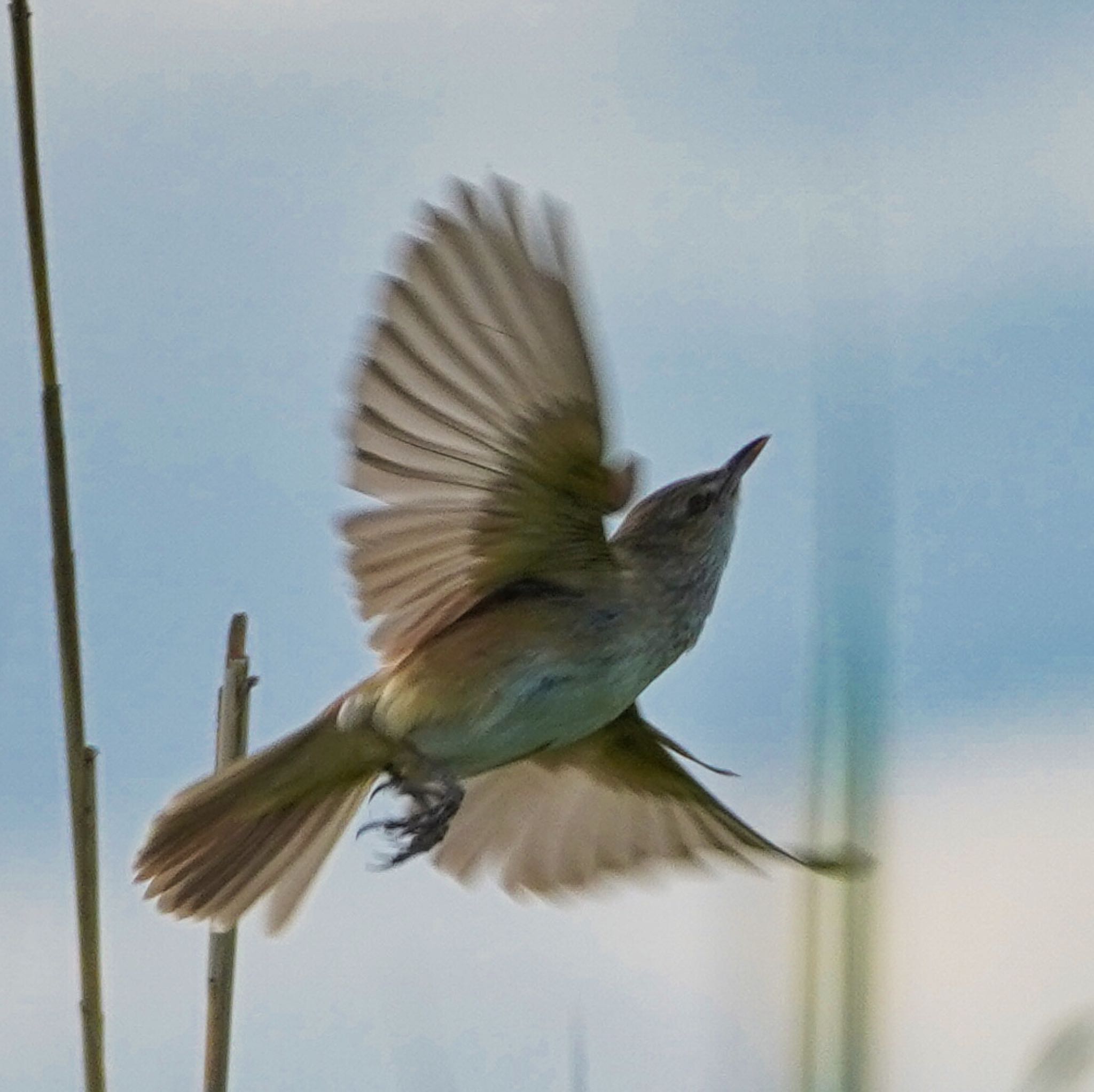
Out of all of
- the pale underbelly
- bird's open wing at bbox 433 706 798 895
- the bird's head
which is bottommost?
bird's open wing at bbox 433 706 798 895

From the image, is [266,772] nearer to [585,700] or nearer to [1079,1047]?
[585,700]

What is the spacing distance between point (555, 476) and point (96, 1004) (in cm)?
135

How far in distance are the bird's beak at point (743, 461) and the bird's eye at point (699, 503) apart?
6cm

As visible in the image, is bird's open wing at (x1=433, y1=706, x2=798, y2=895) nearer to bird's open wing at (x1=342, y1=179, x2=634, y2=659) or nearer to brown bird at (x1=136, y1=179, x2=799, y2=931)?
brown bird at (x1=136, y1=179, x2=799, y2=931)

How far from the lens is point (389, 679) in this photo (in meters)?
2.97

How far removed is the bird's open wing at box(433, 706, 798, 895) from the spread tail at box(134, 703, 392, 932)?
1.08 feet

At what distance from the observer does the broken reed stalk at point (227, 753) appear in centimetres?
186

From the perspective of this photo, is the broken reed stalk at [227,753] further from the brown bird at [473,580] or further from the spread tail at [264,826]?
the spread tail at [264,826]

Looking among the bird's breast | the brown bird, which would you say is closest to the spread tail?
the brown bird

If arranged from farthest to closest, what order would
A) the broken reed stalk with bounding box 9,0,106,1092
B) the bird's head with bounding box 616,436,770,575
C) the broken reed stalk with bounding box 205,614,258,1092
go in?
the bird's head with bounding box 616,436,770,575, the broken reed stalk with bounding box 205,614,258,1092, the broken reed stalk with bounding box 9,0,106,1092

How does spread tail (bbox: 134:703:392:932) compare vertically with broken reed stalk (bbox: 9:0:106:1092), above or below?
below

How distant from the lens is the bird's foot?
2488 millimetres

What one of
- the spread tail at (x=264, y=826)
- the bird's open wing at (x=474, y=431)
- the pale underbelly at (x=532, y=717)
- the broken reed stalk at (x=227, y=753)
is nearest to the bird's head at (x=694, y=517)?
the bird's open wing at (x=474, y=431)

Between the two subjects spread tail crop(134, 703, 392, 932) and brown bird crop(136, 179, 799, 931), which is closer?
brown bird crop(136, 179, 799, 931)
